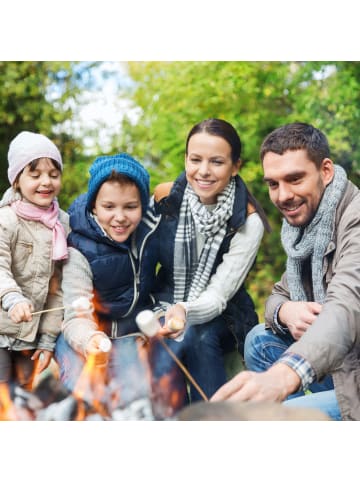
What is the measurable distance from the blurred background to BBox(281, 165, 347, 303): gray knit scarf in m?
0.20

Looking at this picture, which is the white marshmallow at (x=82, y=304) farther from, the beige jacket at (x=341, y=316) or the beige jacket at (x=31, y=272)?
the beige jacket at (x=341, y=316)

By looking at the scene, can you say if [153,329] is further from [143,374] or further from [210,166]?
[210,166]

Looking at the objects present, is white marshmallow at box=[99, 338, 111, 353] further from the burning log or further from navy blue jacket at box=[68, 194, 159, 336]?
the burning log

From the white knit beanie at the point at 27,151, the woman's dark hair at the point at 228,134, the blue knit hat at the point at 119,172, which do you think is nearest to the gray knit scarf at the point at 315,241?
the woman's dark hair at the point at 228,134

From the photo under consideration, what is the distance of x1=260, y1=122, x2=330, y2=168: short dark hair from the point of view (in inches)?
116

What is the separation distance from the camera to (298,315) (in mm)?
2902

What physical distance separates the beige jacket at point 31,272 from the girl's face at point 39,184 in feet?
0.31

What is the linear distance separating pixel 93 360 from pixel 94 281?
330 millimetres

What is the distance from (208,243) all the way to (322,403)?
2.63ft

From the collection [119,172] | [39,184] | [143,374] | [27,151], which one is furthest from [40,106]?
[143,374]

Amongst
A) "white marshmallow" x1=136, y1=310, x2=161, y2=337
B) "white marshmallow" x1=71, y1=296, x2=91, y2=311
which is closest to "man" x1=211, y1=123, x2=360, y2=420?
"white marshmallow" x1=136, y1=310, x2=161, y2=337

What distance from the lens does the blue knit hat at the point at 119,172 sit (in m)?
2.94

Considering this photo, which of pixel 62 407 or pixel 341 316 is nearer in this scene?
pixel 341 316
